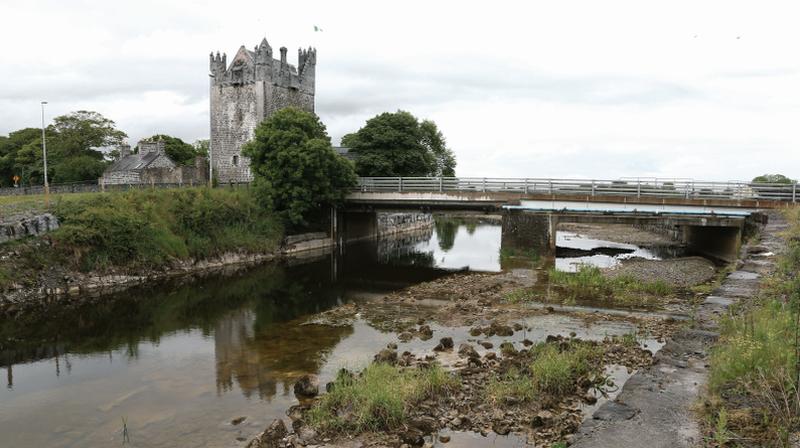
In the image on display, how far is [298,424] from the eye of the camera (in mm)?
11289

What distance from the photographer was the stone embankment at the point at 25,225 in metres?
25.3

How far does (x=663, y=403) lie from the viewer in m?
8.25

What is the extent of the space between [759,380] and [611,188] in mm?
31356

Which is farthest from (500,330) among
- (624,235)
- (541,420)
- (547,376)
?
(624,235)


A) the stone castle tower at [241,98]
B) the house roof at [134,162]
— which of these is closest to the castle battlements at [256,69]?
the stone castle tower at [241,98]

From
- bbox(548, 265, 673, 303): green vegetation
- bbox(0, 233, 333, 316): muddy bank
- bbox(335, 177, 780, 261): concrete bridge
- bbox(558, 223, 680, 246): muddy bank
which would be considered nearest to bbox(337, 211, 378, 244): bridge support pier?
bbox(335, 177, 780, 261): concrete bridge

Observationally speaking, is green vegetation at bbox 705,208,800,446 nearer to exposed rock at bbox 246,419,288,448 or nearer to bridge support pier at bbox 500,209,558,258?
exposed rock at bbox 246,419,288,448

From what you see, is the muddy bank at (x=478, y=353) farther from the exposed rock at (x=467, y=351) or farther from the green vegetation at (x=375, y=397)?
the green vegetation at (x=375, y=397)

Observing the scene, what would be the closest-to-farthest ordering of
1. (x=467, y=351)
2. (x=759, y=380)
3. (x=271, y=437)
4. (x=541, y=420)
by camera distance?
(x=759, y=380) < (x=271, y=437) < (x=541, y=420) < (x=467, y=351)

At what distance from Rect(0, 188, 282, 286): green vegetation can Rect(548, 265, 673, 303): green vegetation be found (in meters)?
21.1

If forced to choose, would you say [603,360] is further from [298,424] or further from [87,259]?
[87,259]

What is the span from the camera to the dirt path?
7.28 m

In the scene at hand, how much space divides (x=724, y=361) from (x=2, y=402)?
1535cm

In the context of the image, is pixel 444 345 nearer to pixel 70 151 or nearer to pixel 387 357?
pixel 387 357
